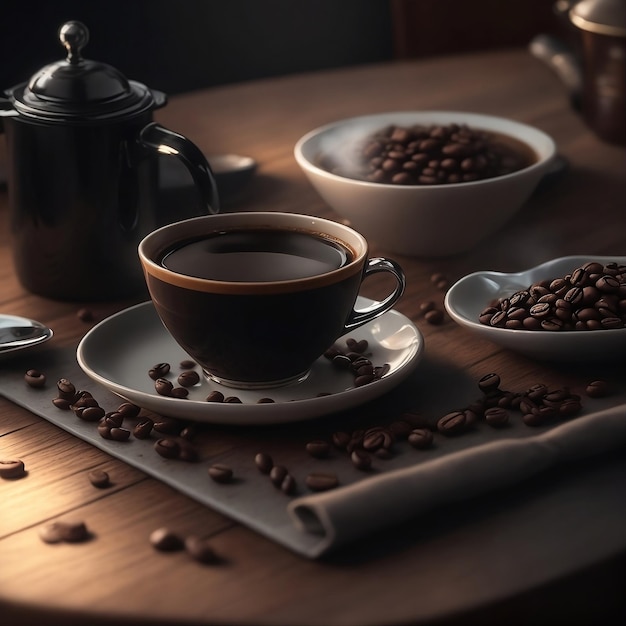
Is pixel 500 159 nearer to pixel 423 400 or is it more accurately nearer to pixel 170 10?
pixel 423 400

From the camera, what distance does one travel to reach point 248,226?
1.06 meters

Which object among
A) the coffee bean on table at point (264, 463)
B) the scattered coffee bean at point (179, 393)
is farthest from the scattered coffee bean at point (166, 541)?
the scattered coffee bean at point (179, 393)

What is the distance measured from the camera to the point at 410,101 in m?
2.00

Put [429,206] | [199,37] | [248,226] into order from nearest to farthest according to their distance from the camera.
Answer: [248,226]
[429,206]
[199,37]

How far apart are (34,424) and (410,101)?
→ 1.23 metres

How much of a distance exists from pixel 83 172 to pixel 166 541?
55 cm

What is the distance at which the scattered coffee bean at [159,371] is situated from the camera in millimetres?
1025

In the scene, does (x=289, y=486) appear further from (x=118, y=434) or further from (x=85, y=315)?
(x=85, y=315)

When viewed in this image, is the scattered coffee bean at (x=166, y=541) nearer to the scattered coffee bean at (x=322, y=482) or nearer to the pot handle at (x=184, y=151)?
the scattered coffee bean at (x=322, y=482)

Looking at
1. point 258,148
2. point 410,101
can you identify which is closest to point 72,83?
point 258,148

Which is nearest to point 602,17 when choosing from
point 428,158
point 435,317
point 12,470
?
point 428,158

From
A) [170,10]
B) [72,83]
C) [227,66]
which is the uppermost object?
[72,83]

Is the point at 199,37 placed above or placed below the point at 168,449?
below

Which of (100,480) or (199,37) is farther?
(199,37)
